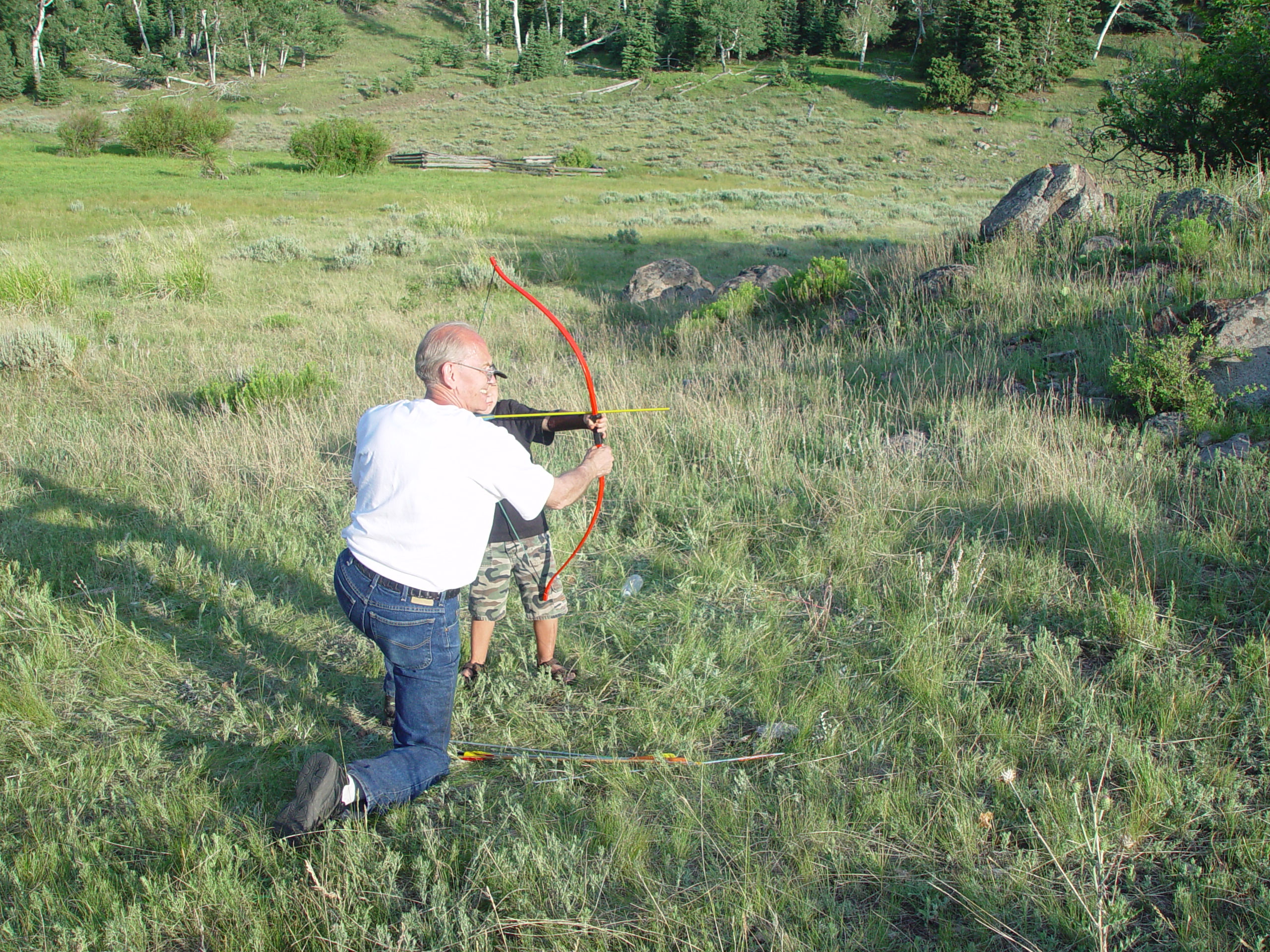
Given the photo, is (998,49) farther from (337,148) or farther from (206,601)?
(206,601)

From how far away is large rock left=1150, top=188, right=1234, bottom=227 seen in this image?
827 centimetres

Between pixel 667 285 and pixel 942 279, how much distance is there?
4945 millimetres

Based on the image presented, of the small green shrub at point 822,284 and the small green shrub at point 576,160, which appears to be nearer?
the small green shrub at point 822,284

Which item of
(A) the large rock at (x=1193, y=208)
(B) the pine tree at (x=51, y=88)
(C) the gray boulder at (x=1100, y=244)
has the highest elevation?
(B) the pine tree at (x=51, y=88)

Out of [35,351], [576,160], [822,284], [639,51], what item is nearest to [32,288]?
[35,351]

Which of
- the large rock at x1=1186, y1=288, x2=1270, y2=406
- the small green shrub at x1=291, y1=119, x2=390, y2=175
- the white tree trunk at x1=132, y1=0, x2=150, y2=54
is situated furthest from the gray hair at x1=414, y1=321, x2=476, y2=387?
the white tree trunk at x1=132, y1=0, x2=150, y2=54

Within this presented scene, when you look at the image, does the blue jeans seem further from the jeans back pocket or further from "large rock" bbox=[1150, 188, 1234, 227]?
"large rock" bbox=[1150, 188, 1234, 227]

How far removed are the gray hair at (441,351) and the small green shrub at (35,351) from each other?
26.2 feet

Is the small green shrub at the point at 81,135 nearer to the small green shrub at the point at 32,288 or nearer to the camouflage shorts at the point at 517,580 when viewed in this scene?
the small green shrub at the point at 32,288

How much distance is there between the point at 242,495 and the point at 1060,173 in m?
10.6

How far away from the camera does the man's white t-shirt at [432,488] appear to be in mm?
2553

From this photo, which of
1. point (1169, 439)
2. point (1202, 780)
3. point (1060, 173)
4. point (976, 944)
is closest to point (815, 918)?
point (976, 944)

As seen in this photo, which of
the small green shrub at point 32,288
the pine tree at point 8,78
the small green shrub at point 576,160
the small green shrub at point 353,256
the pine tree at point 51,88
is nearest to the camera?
the small green shrub at point 32,288

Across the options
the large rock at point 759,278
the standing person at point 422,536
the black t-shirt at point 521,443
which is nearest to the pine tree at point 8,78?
the large rock at point 759,278
